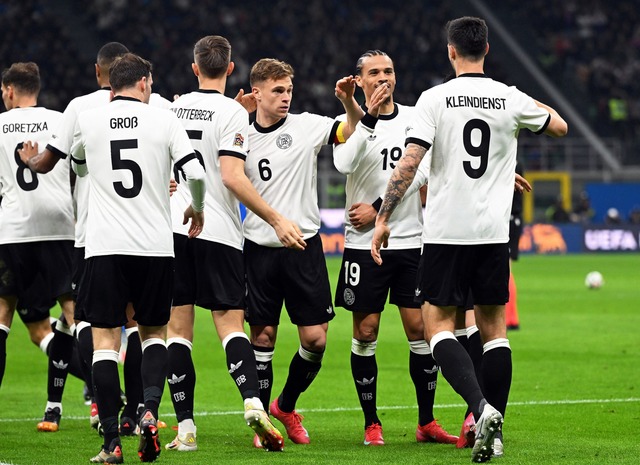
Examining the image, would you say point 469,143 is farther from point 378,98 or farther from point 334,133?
point 334,133

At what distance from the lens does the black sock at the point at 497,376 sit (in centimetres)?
655

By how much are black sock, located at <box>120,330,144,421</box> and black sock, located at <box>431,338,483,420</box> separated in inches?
76.3

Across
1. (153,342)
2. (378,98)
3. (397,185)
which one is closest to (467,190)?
(397,185)

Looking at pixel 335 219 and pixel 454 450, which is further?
pixel 335 219

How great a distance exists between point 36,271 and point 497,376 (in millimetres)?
3348

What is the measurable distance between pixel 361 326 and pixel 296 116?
1.39m

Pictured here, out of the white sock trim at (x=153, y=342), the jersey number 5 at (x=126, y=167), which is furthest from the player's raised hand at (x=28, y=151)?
the white sock trim at (x=153, y=342)

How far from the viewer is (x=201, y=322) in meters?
16.6

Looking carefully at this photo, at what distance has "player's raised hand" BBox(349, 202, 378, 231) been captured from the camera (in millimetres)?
7445

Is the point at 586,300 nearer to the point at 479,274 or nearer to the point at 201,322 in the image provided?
the point at 201,322

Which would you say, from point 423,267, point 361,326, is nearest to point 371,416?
point 361,326

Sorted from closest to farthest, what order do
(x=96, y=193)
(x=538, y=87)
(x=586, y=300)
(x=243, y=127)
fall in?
(x=96, y=193)
(x=243, y=127)
(x=586, y=300)
(x=538, y=87)

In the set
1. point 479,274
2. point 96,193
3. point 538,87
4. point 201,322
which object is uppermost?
point 538,87

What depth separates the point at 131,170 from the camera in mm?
6422
